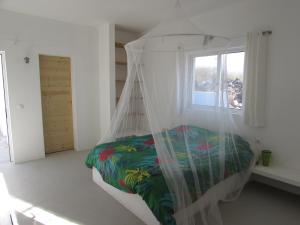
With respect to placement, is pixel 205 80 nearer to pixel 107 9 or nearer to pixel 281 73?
pixel 281 73

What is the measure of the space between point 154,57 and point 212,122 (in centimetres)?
139

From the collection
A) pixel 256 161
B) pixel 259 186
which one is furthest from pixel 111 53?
pixel 259 186

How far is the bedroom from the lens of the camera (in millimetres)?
2623

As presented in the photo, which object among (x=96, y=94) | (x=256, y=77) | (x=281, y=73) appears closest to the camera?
(x=281, y=73)

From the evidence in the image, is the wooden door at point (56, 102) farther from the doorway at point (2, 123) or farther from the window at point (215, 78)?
the window at point (215, 78)

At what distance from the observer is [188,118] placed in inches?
123

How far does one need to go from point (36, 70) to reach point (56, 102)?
2.59 ft

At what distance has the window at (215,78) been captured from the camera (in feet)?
8.72

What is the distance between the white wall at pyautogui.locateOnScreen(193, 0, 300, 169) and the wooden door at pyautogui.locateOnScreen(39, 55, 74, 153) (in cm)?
352

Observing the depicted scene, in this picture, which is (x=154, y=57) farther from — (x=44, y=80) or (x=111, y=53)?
(x=44, y=80)

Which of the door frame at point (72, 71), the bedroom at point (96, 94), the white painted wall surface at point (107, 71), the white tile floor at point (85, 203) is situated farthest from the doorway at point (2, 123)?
the white painted wall surface at point (107, 71)

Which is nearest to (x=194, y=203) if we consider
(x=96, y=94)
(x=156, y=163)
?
(x=156, y=163)

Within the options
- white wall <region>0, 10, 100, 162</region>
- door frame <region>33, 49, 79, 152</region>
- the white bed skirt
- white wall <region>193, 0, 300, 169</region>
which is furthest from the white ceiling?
the white bed skirt

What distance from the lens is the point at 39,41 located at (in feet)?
13.0
